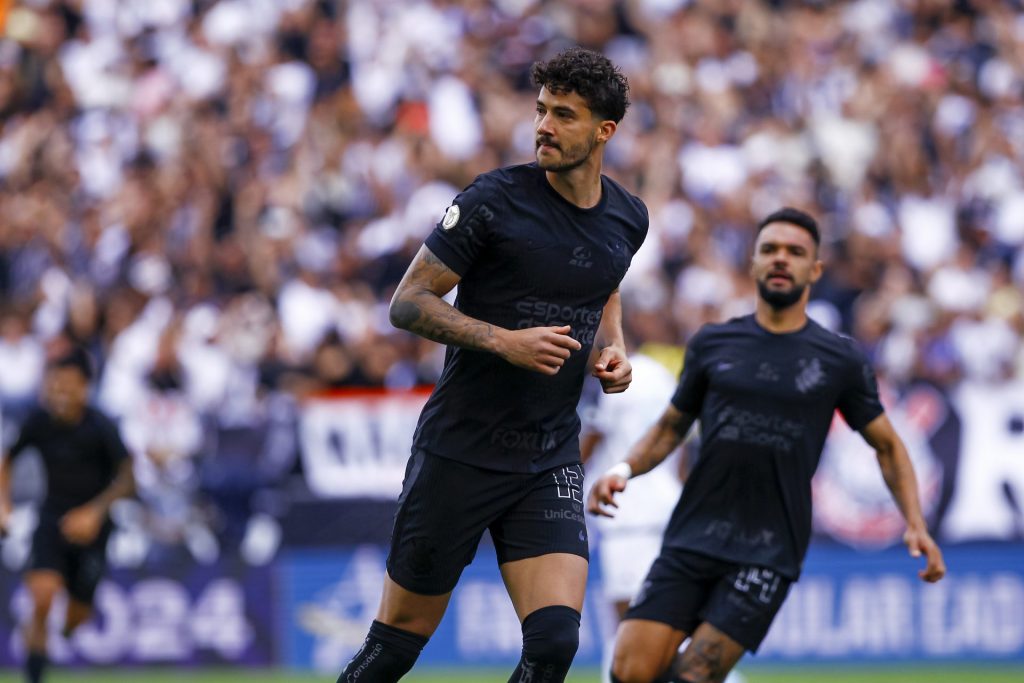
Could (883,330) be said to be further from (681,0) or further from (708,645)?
(708,645)

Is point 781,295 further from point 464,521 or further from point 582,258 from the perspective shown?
point 464,521

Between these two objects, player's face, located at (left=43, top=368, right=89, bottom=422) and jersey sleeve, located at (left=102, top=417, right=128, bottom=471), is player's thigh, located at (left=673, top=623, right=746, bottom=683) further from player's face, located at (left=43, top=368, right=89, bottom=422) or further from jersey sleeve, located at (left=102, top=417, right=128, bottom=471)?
player's face, located at (left=43, top=368, right=89, bottom=422)

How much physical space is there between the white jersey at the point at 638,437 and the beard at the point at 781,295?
89.0 inches

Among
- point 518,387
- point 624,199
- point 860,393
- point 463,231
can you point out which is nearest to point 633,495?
point 860,393

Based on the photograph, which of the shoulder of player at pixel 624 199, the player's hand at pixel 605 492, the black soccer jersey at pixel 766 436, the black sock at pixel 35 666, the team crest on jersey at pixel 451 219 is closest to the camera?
the team crest on jersey at pixel 451 219

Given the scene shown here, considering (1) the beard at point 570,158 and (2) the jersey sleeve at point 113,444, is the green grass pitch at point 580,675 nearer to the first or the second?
(2) the jersey sleeve at point 113,444

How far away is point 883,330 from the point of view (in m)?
15.4

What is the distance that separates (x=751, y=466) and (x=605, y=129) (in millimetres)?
2063

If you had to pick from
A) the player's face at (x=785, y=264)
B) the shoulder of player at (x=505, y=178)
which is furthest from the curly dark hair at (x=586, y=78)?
the player's face at (x=785, y=264)

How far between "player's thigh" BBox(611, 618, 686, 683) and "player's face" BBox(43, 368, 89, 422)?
5.80 metres

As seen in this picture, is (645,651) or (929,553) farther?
(645,651)

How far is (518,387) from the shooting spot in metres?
7.00

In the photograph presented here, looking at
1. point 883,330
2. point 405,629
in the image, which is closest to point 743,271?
point 883,330

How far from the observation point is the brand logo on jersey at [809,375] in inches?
329
